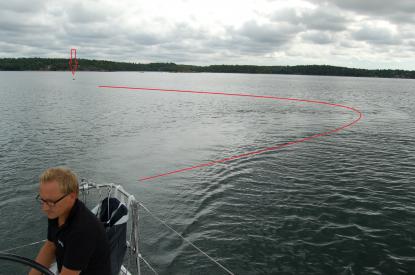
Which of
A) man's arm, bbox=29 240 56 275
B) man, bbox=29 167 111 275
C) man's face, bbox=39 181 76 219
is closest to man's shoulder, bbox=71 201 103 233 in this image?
man, bbox=29 167 111 275

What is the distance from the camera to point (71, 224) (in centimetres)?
321

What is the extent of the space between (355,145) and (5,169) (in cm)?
2086

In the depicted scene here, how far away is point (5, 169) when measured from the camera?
54.3ft

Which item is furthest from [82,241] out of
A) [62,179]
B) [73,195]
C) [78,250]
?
[62,179]

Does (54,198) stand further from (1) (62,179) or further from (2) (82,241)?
(2) (82,241)

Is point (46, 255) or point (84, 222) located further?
point (46, 255)

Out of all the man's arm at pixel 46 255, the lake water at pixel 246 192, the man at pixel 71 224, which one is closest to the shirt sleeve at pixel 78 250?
the man at pixel 71 224

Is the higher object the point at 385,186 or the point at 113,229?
the point at 113,229

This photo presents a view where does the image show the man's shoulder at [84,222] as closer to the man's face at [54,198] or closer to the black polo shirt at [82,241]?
the black polo shirt at [82,241]

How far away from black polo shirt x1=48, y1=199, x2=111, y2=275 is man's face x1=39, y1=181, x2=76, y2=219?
98mm

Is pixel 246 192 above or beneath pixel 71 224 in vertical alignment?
beneath

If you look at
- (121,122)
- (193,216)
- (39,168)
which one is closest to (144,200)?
(193,216)

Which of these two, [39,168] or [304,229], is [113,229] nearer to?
[304,229]

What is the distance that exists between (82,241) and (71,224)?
190 millimetres
